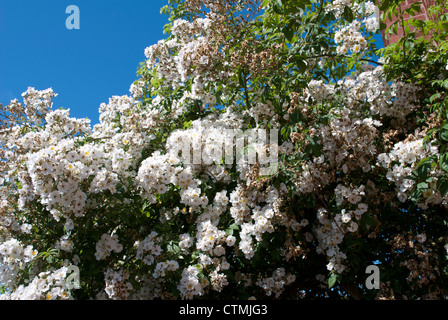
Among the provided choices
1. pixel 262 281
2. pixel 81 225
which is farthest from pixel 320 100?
pixel 81 225

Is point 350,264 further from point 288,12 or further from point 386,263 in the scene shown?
point 288,12

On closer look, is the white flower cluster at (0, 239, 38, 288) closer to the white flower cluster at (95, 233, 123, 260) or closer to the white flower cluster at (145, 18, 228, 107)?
the white flower cluster at (95, 233, 123, 260)

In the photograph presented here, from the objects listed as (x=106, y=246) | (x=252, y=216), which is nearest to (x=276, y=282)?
(x=252, y=216)

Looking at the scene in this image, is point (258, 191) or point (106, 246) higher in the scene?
point (258, 191)

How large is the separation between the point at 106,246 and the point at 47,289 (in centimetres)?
50

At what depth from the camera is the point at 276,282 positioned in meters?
2.84

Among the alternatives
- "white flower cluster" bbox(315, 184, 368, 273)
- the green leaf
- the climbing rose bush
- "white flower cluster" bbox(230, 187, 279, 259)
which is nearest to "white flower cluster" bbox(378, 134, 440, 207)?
the climbing rose bush

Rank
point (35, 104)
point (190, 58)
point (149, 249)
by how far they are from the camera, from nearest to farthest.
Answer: point (149, 249)
point (190, 58)
point (35, 104)

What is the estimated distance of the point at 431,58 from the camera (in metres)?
3.21

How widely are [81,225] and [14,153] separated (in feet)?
3.74

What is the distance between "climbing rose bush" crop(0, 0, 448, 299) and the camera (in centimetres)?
264

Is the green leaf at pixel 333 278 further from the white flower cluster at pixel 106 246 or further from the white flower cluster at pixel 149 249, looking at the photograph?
the white flower cluster at pixel 106 246

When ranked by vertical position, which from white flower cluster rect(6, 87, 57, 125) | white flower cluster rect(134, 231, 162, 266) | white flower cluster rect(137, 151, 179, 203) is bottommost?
white flower cluster rect(134, 231, 162, 266)

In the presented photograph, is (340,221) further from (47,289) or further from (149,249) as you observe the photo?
(47,289)
